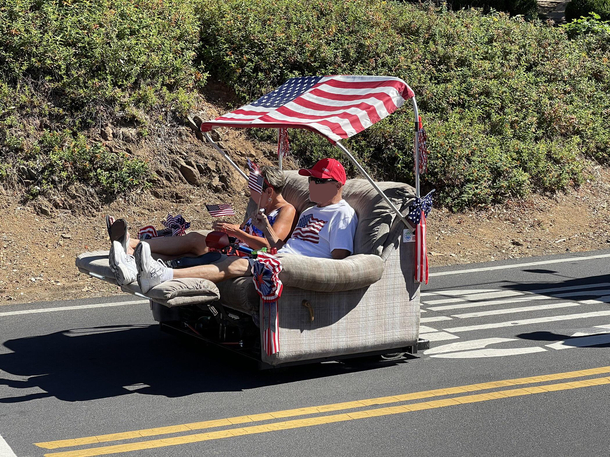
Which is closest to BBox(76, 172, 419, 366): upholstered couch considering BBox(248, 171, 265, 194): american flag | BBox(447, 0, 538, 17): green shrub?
BBox(248, 171, 265, 194): american flag

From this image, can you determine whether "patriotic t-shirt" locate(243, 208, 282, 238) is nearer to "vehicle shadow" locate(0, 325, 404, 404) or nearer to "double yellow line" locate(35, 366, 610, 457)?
"vehicle shadow" locate(0, 325, 404, 404)

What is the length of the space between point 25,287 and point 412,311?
191 inches

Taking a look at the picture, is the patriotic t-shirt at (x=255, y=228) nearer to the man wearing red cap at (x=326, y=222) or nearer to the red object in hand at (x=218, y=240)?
the man wearing red cap at (x=326, y=222)

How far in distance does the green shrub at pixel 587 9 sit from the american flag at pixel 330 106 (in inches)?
638

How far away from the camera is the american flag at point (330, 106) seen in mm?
5660

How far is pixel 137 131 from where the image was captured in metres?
11.8

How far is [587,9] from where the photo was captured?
21.0 meters

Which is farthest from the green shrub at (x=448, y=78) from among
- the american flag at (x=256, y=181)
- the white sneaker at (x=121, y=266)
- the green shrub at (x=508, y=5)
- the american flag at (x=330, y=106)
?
the white sneaker at (x=121, y=266)

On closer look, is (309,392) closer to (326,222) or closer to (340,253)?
(340,253)

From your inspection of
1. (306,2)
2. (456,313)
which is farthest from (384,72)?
(456,313)

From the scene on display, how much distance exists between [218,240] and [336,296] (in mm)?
1073

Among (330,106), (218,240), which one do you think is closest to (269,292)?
(218,240)

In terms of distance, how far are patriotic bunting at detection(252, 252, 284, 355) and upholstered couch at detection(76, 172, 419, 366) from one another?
0.24ft

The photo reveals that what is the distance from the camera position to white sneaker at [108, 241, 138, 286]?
17.6 ft
